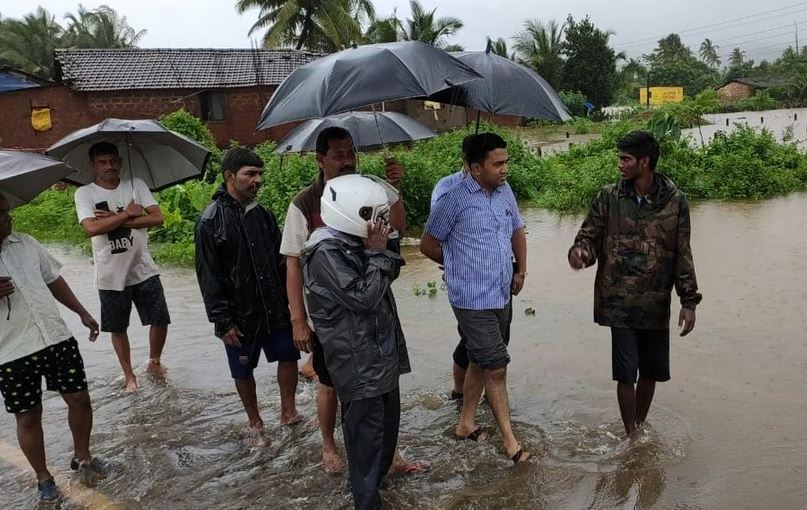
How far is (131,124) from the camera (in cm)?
469

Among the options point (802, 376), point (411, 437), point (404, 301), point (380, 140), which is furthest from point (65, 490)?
point (802, 376)

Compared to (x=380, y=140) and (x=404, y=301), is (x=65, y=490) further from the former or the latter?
(x=404, y=301)

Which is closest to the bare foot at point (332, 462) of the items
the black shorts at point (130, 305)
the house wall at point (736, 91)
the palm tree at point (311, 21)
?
the black shorts at point (130, 305)

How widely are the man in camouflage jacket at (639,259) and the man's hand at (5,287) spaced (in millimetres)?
2894

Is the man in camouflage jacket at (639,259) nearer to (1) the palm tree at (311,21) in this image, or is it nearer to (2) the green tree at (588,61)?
(1) the palm tree at (311,21)

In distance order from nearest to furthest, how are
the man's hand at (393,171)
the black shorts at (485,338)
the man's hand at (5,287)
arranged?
the man's hand at (5,287), the black shorts at (485,338), the man's hand at (393,171)

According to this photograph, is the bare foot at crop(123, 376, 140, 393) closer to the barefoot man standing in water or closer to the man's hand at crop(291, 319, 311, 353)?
the barefoot man standing in water

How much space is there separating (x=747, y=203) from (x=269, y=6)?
25.9m

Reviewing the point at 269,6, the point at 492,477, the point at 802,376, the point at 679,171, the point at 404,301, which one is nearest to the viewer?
the point at 492,477

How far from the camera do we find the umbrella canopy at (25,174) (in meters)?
3.35

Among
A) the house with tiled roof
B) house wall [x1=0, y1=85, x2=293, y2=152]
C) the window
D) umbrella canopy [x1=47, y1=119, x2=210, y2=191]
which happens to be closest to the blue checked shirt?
umbrella canopy [x1=47, y1=119, x2=210, y2=191]

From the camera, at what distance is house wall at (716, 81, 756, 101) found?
58.4 metres

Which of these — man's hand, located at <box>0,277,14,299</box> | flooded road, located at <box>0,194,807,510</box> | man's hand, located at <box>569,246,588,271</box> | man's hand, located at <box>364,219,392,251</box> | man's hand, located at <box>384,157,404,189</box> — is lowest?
flooded road, located at <box>0,194,807,510</box>

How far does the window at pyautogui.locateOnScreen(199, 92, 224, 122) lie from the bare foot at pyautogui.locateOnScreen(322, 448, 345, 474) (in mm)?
23873
